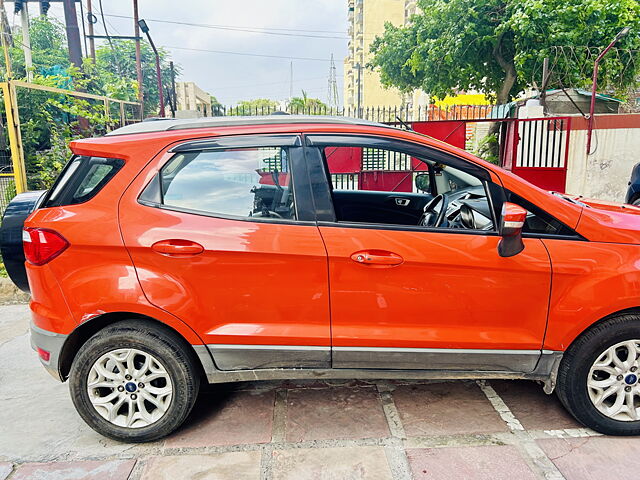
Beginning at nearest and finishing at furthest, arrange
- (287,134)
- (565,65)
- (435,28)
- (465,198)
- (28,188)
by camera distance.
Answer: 1. (287,134)
2. (465,198)
3. (28,188)
4. (565,65)
5. (435,28)

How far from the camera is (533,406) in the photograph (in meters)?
3.09

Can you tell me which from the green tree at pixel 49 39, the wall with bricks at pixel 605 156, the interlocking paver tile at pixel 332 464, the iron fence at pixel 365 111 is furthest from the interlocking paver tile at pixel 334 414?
the green tree at pixel 49 39

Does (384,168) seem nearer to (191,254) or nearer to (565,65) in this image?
(191,254)

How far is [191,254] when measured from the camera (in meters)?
2.56

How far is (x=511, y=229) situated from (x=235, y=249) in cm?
141

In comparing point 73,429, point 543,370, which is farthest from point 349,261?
point 73,429

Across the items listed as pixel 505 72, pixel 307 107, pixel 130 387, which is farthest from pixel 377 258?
pixel 505 72

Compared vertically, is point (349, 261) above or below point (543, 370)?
above

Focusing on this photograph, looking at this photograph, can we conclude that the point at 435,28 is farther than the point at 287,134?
Yes

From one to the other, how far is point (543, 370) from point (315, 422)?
52.4 inches

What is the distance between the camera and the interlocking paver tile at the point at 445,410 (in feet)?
9.39

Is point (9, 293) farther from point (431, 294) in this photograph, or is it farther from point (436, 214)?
point (431, 294)

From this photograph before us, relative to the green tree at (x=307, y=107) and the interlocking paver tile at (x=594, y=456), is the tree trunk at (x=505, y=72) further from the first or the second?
the interlocking paver tile at (x=594, y=456)

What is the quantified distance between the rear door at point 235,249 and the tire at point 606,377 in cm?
136
